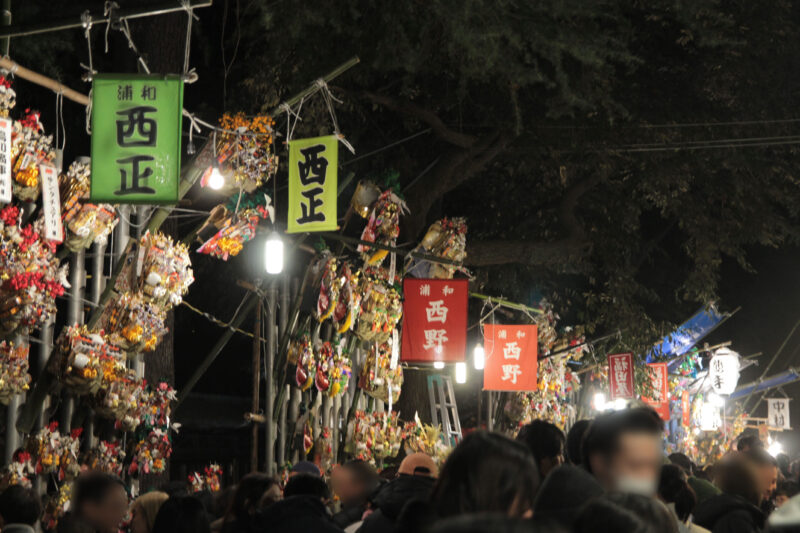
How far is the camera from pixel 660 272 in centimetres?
3005

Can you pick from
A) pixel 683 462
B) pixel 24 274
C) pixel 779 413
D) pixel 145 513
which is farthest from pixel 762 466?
pixel 779 413

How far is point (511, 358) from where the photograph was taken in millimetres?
20953

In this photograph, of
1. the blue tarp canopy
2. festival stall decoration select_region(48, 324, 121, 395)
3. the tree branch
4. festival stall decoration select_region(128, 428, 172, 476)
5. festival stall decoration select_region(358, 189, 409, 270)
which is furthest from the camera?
the blue tarp canopy

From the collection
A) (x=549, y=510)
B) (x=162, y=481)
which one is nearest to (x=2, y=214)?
(x=162, y=481)

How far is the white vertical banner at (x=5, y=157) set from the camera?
8.75m

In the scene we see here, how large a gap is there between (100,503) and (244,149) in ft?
19.9

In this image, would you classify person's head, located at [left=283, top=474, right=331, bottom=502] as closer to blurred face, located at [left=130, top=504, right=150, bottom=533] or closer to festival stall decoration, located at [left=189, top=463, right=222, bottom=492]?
blurred face, located at [left=130, top=504, right=150, bottom=533]

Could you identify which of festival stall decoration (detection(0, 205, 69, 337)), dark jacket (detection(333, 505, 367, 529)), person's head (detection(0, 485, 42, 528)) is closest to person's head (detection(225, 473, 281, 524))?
dark jacket (detection(333, 505, 367, 529))

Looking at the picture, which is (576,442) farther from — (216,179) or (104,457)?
(216,179)

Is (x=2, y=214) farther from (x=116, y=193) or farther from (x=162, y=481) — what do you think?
(x=162, y=481)

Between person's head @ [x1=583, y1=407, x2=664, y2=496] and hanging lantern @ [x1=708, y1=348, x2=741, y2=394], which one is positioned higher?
hanging lantern @ [x1=708, y1=348, x2=741, y2=394]

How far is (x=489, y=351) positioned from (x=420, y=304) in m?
4.44

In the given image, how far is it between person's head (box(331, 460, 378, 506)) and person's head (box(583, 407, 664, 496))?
3357 mm

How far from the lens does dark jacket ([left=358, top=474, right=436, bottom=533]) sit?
18.0ft
